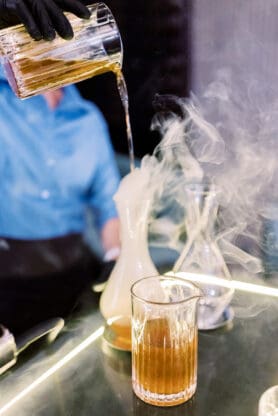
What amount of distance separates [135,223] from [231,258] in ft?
1.27

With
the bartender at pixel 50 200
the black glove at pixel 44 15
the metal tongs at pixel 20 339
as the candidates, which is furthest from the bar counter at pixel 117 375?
the black glove at pixel 44 15

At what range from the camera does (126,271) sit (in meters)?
1.17

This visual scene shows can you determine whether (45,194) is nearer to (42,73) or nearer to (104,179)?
(104,179)

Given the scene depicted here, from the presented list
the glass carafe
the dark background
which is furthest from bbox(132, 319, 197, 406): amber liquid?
the dark background

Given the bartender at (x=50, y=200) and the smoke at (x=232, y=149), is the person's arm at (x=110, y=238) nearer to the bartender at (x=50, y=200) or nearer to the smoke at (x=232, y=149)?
the bartender at (x=50, y=200)

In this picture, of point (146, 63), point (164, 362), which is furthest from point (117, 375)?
point (146, 63)

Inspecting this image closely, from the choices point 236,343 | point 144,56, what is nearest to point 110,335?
point 236,343

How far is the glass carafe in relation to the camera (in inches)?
44.9

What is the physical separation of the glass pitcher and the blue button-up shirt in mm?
479

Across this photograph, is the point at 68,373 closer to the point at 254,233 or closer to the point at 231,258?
the point at 231,258

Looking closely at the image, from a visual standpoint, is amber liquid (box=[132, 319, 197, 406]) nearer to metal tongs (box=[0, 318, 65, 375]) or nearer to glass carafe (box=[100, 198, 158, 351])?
glass carafe (box=[100, 198, 158, 351])

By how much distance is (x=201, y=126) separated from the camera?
174 cm

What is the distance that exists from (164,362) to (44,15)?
658 mm

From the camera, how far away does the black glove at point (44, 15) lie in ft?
3.47
